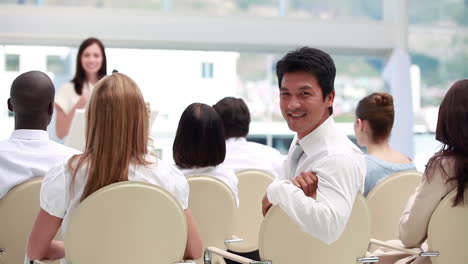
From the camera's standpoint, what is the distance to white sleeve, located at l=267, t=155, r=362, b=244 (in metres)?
2.18

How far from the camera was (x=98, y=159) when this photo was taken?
2324 mm

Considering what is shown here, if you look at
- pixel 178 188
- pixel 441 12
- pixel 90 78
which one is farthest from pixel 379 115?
pixel 441 12

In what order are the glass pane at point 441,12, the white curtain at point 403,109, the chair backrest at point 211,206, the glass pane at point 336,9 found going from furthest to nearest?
1. the glass pane at point 441,12
2. the glass pane at point 336,9
3. the white curtain at point 403,109
4. the chair backrest at point 211,206

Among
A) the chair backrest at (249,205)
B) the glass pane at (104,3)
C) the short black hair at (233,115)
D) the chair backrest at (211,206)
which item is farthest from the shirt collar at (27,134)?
the glass pane at (104,3)

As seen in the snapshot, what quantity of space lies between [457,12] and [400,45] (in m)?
1.57

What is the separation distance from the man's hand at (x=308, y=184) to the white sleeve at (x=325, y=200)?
2 cm

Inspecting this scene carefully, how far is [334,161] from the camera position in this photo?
87.7 inches

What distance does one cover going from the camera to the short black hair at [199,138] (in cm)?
347

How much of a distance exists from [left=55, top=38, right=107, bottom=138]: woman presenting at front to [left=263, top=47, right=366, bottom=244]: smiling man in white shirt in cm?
326

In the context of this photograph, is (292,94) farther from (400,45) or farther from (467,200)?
(400,45)

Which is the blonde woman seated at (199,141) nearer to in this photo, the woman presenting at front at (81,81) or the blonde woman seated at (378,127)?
the blonde woman seated at (378,127)

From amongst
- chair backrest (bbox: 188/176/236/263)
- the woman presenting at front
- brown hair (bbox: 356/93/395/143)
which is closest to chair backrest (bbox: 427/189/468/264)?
chair backrest (bbox: 188/176/236/263)

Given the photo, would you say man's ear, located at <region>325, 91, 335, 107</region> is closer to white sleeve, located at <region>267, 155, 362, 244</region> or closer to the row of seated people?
the row of seated people

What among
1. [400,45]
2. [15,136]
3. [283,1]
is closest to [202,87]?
[283,1]
